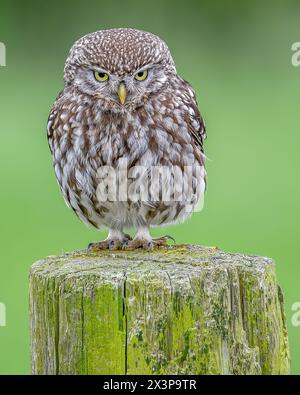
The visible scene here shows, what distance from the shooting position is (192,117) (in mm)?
5711

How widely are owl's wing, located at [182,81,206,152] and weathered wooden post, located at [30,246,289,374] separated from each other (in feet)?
4.99

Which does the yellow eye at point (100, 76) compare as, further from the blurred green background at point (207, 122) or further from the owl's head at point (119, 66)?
the blurred green background at point (207, 122)

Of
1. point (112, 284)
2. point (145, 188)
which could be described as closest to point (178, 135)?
point (145, 188)

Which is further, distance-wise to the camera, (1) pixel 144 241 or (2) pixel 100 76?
(1) pixel 144 241

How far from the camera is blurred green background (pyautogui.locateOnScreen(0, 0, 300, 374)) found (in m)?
9.21

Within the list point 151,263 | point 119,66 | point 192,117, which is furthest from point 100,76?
point 151,263

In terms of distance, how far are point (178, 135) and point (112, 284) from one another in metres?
1.70

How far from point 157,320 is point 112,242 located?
1.69 m

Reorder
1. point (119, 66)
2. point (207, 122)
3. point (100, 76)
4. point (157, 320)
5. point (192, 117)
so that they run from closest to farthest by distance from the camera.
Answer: point (157, 320) < point (119, 66) < point (100, 76) < point (192, 117) < point (207, 122)

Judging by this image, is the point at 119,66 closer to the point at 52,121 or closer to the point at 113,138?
the point at 113,138

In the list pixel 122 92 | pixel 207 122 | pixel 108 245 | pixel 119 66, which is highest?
pixel 207 122

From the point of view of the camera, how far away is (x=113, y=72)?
5.23 m

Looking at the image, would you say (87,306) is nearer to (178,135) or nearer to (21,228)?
(178,135)

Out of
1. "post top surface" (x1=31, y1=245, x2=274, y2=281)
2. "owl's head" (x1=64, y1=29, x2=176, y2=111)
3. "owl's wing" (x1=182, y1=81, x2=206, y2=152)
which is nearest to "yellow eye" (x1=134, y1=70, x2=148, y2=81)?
"owl's head" (x1=64, y1=29, x2=176, y2=111)
